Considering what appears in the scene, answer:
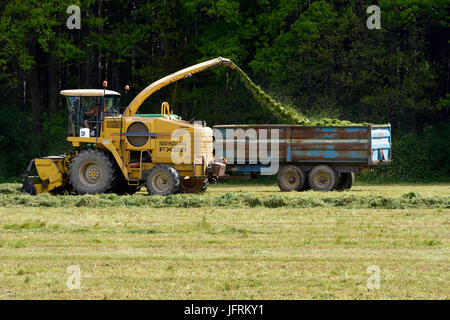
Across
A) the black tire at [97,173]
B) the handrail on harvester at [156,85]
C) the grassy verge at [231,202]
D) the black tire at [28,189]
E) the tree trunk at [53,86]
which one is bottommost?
the grassy verge at [231,202]

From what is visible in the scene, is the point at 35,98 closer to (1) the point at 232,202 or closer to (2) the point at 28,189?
(2) the point at 28,189

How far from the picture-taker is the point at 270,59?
37250 mm

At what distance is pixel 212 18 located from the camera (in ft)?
129

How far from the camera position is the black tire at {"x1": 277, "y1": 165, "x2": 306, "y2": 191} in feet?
82.8

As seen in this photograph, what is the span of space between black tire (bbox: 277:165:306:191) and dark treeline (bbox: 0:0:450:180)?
9.86 m

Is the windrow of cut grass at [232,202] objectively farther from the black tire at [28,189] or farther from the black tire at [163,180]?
the black tire at [28,189]

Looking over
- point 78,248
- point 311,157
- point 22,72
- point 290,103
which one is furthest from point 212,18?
point 78,248

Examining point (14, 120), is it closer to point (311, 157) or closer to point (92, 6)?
point (92, 6)

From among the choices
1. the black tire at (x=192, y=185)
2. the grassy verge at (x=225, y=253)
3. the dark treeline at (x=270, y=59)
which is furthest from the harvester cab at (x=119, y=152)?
the dark treeline at (x=270, y=59)

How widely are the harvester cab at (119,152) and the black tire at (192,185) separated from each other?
3.19 feet

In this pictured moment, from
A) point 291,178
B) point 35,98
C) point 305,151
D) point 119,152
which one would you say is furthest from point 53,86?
point 305,151

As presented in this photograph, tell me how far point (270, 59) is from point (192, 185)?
14.8 metres

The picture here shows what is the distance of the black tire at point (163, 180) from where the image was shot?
22031mm

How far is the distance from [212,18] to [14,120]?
10.8 meters
